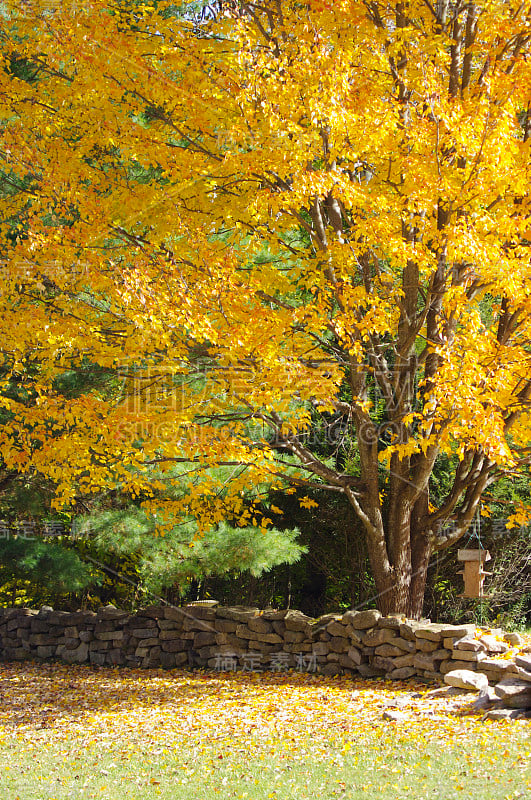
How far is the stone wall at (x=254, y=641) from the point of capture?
6.52 metres

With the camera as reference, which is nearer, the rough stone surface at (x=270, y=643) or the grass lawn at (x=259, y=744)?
the grass lawn at (x=259, y=744)

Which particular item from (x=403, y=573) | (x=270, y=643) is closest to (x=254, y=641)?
(x=270, y=643)

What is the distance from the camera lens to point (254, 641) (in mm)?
7703

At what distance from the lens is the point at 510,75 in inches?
213

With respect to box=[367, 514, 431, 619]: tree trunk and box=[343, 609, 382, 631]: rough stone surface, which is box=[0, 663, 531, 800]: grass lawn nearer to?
box=[343, 609, 382, 631]: rough stone surface

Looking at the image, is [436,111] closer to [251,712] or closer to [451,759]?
[451,759]

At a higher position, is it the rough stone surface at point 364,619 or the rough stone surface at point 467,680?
the rough stone surface at point 364,619

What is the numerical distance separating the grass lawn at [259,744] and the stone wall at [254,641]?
0.31m

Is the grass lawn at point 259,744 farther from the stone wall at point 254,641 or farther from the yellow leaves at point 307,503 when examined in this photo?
the yellow leaves at point 307,503

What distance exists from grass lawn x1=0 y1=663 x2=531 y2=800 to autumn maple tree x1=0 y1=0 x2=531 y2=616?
1.59 meters

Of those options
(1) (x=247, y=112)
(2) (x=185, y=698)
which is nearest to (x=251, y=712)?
(2) (x=185, y=698)

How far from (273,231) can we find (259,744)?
4.25m

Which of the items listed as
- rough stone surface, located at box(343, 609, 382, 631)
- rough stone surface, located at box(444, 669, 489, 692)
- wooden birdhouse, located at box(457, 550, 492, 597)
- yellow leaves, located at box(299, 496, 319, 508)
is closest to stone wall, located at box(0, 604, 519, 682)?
rough stone surface, located at box(343, 609, 382, 631)

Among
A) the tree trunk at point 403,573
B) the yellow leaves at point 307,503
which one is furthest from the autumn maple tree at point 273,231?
the yellow leaves at point 307,503
